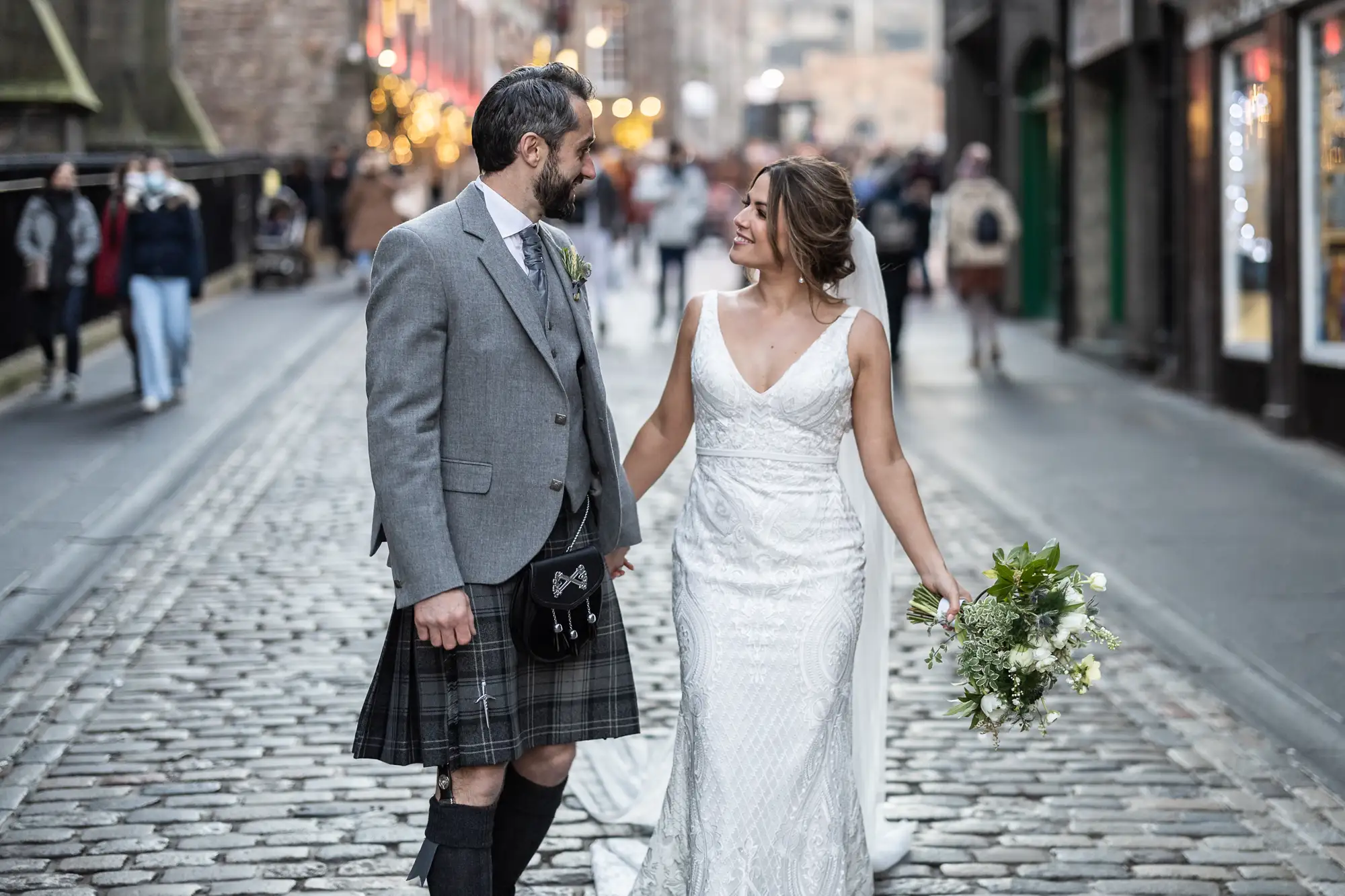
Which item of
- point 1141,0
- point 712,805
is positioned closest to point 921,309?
point 1141,0

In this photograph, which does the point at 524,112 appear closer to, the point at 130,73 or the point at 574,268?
the point at 574,268

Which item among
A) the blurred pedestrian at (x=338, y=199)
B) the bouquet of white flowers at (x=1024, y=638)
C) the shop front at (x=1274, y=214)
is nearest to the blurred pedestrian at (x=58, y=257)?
the shop front at (x=1274, y=214)

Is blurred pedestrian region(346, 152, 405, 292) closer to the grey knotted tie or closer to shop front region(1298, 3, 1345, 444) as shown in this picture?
shop front region(1298, 3, 1345, 444)

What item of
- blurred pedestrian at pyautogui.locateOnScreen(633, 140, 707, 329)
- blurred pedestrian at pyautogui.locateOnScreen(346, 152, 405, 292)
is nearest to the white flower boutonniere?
blurred pedestrian at pyautogui.locateOnScreen(633, 140, 707, 329)

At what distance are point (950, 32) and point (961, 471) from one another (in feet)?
55.5

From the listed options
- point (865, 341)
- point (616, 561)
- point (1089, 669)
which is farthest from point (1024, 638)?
point (616, 561)

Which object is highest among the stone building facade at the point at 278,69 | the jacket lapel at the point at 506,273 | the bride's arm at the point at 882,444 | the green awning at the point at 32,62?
the stone building facade at the point at 278,69

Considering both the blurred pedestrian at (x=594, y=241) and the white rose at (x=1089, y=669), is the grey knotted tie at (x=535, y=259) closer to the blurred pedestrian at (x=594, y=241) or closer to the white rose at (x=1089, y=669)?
the white rose at (x=1089, y=669)

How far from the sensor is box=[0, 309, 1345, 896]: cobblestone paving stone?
4797mm

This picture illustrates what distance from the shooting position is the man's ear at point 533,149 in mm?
3639

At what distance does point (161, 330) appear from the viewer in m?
13.8

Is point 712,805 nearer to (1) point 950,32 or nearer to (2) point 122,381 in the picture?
(2) point 122,381

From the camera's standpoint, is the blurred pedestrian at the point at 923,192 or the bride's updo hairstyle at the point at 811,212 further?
the blurred pedestrian at the point at 923,192

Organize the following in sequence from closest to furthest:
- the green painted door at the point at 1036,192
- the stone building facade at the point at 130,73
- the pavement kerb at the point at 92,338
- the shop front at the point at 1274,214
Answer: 1. the shop front at the point at 1274,214
2. the pavement kerb at the point at 92,338
3. the green painted door at the point at 1036,192
4. the stone building facade at the point at 130,73
